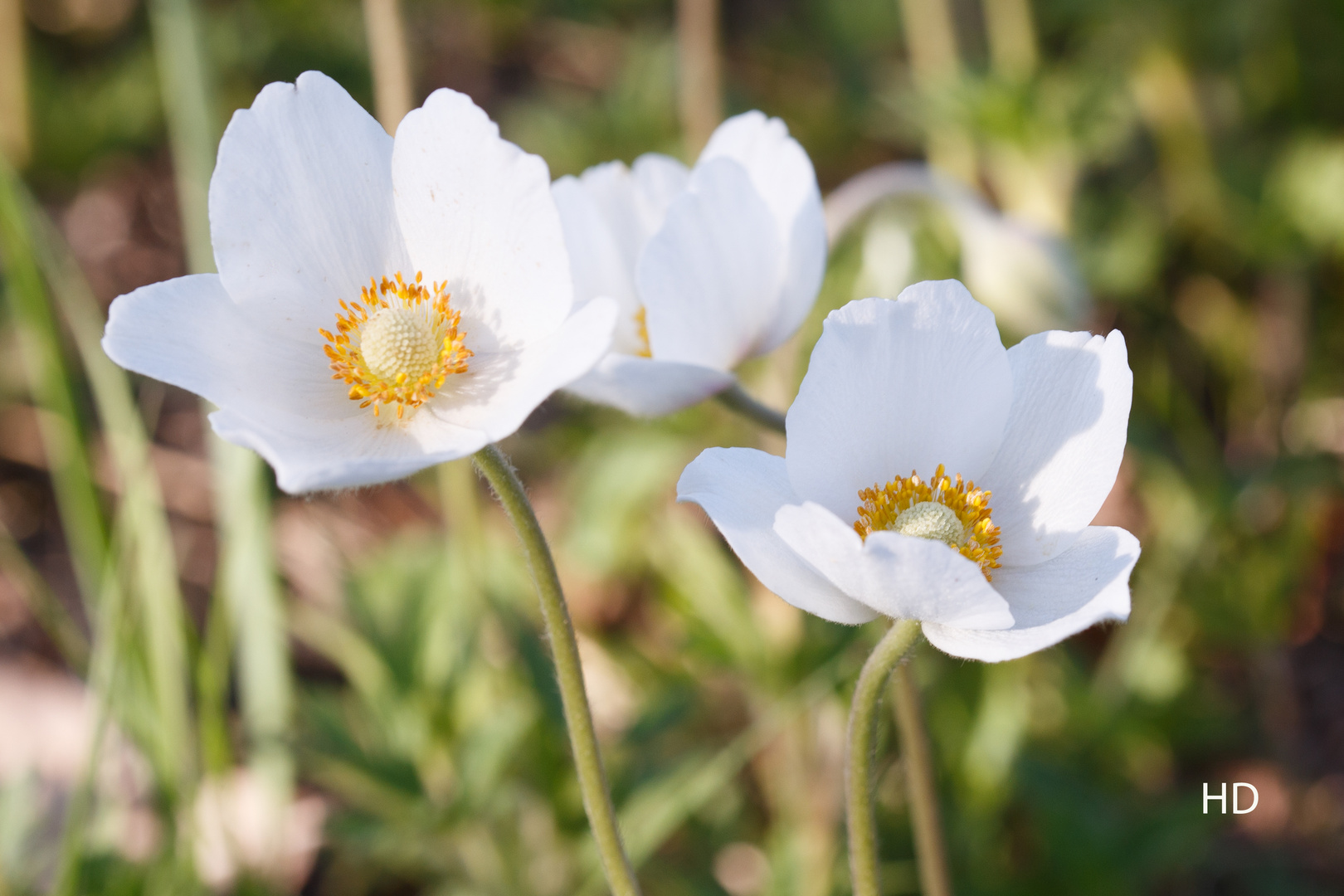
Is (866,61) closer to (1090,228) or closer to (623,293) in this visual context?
(1090,228)

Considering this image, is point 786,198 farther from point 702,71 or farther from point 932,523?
point 702,71

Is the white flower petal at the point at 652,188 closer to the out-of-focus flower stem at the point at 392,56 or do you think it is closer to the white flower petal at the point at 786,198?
the white flower petal at the point at 786,198

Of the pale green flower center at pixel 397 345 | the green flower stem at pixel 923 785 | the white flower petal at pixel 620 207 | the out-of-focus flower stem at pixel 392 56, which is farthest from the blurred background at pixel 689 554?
the pale green flower center at pixel 397 345

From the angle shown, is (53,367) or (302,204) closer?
(302,204)

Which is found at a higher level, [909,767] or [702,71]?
[702,71]

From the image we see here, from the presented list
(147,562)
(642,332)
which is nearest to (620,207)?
(642,332)

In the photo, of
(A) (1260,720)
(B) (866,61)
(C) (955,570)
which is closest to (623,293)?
(C) (955,570)
